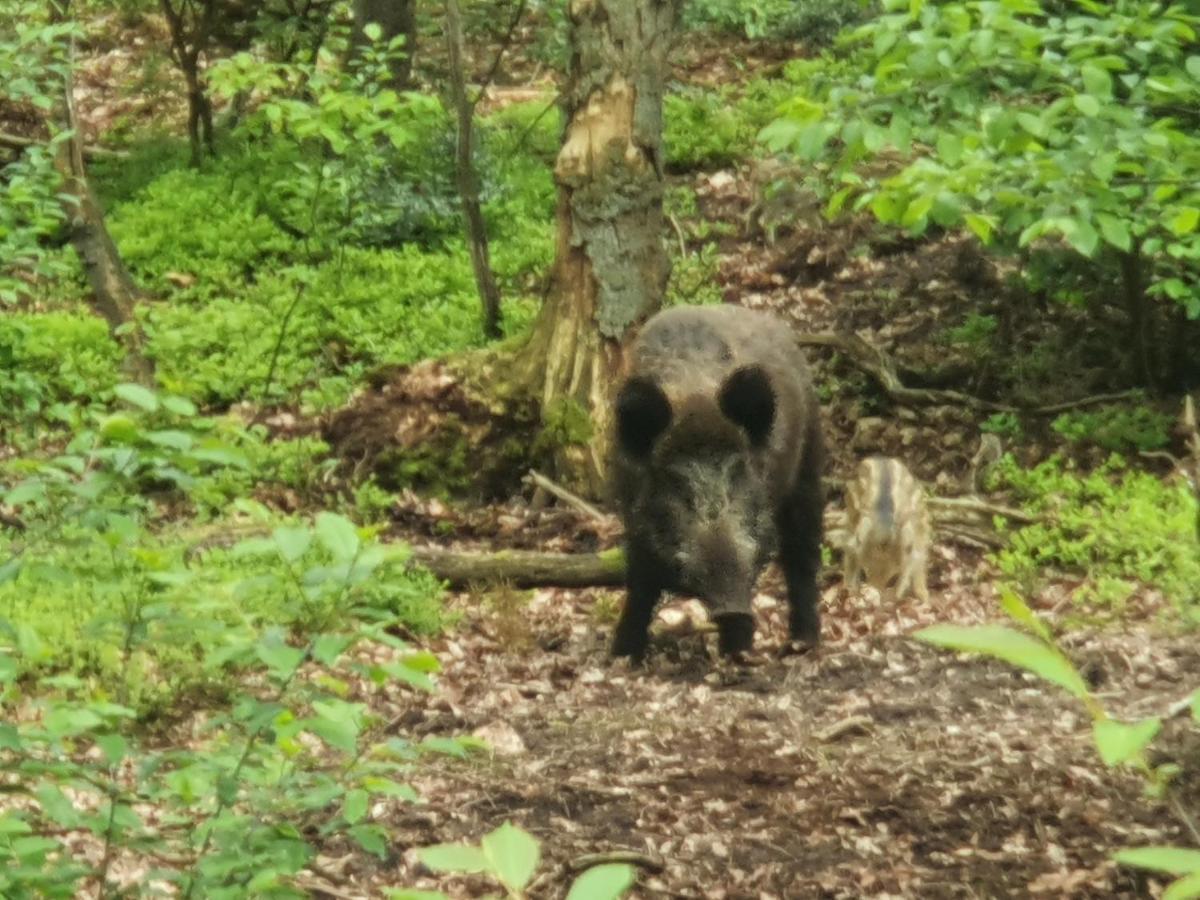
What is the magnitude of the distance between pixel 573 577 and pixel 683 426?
4.77 feet

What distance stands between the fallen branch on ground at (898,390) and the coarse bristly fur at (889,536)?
221 cm

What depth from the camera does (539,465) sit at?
9.30 m

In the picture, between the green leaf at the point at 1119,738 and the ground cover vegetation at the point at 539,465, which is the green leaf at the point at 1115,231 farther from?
the green leaf at the point at 1119,738

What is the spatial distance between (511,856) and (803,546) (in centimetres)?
586

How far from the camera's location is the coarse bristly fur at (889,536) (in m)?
7.80

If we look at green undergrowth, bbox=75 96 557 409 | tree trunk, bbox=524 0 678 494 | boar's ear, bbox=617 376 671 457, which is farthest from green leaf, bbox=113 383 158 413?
green undergrowth, bbox=75 96 557 409

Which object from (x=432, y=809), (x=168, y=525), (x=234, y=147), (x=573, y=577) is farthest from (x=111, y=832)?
(x=234, y=147)

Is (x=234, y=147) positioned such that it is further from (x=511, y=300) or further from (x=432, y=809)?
(x=432, y=809)

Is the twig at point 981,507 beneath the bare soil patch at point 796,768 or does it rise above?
beneath

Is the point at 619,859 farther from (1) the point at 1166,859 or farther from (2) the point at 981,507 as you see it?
(2) the point at 981,507

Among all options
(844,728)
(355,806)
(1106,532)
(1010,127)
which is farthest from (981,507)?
(355,806)

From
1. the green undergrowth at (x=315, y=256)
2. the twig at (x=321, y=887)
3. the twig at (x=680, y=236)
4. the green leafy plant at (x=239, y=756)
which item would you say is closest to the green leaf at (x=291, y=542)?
the green leafy plant at (x=239, y=756)

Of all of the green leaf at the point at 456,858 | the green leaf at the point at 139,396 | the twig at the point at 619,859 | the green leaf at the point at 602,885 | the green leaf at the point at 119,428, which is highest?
the green leaf at the point at 602,885

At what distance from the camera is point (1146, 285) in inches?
388
